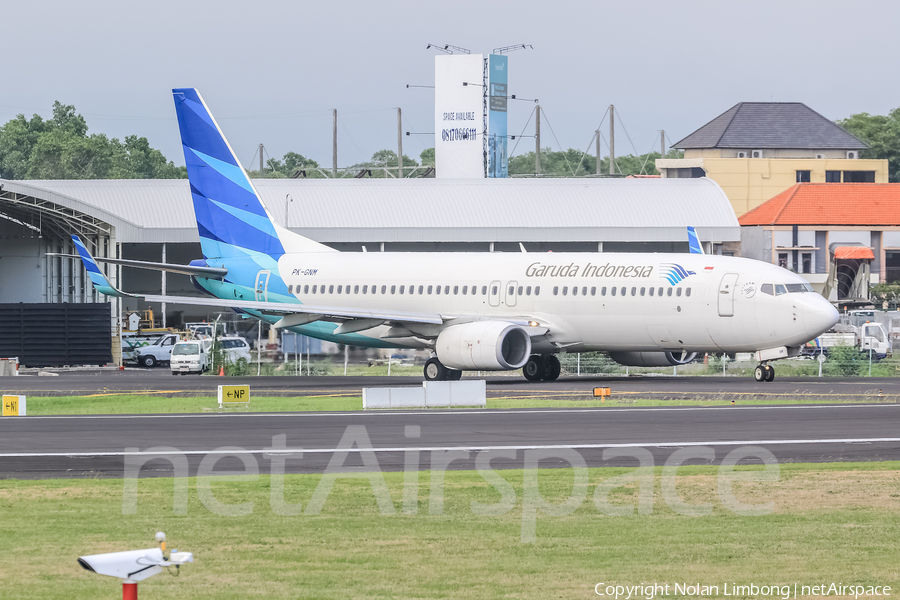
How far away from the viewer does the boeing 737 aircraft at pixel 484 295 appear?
3772cm

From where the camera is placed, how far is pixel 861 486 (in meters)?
18.1

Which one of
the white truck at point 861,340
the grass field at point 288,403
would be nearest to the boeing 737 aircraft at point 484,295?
the grass field at point 288,403

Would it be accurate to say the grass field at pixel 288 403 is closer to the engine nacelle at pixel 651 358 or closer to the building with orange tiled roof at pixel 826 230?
the engine nacelle at pixel 651 358

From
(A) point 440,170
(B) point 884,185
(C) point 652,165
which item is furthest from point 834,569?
(C) point 652,165

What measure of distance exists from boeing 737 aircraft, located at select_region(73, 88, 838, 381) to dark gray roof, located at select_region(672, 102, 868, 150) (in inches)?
2765

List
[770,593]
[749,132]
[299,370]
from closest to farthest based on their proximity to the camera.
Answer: [770,593]
[299,370]
[749,132]

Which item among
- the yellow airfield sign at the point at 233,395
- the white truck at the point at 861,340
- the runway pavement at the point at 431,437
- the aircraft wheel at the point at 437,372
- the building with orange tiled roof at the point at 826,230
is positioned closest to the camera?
the runway pavement at the point at 431,437

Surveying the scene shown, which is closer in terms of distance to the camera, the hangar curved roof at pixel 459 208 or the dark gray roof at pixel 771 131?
the hangar curved roof at pixel 459 208

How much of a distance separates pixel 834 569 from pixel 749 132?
108 meters

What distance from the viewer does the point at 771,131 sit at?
381 feet

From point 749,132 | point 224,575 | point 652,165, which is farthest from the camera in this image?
point 652,165

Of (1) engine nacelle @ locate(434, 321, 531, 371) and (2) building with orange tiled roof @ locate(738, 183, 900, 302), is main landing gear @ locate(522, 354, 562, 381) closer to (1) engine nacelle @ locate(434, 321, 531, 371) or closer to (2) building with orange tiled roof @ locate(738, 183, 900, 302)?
(1) engine nacelle @ locate(434, 321, 531, 371)

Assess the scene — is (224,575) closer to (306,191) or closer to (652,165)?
(306,191)

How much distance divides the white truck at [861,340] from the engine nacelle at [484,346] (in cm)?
1918
